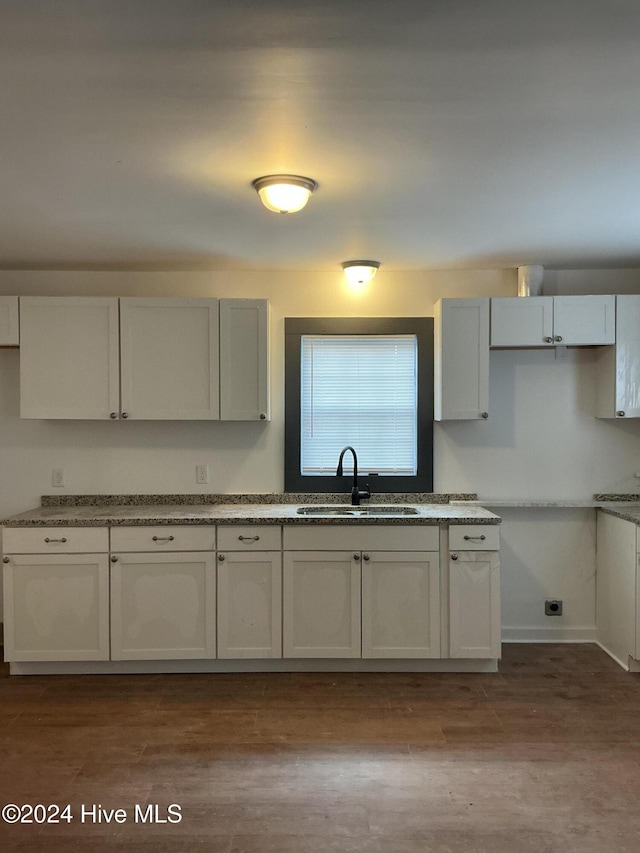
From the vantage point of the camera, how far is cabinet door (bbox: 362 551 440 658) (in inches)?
147

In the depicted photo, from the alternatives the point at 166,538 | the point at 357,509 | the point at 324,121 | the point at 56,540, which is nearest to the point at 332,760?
the point at 166,538

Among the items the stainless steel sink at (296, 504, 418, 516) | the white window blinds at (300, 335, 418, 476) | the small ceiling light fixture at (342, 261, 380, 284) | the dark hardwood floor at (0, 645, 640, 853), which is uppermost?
the small ceiling light fixture at (342, 261, 380, 284)

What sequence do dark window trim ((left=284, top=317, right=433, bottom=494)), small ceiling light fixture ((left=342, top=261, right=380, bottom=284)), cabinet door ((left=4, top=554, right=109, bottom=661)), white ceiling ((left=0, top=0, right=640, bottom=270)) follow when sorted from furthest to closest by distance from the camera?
dark window trim ((left=284, top=317, right=433, bottom=494)), small ceiling light fixture ((left=342, top=261, right=380, bottom=284)), cabinet door ((left=4, top=554, right=109, bottom=661)), white ceiling ((left=0, top=0, right=640, bottom=270))

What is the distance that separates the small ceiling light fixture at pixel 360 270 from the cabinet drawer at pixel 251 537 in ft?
5.12

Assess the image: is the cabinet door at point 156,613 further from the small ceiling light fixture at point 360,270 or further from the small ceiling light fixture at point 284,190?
the small ceiling light fixture at point 284,190

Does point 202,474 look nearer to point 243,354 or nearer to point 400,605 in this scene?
point 243,354

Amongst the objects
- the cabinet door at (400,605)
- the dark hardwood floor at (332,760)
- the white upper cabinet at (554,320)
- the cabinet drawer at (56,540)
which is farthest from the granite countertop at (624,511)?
the cabinet drawer at (56,540)

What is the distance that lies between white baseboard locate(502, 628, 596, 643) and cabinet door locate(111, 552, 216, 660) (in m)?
1.92

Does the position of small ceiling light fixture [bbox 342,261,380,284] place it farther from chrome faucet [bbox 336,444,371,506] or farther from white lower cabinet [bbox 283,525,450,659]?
white lower cabinet [bbox 283,525,450,659]

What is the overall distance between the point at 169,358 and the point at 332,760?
2.33 m

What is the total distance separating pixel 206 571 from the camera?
375 centimetres

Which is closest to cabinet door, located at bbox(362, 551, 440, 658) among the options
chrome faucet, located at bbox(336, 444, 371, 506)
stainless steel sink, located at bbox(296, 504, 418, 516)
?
stainless steel sink, located at bbox(296, 504, 418, 516)

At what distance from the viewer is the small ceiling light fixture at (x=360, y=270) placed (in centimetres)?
402

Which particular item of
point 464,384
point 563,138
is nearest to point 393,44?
point 563,138
